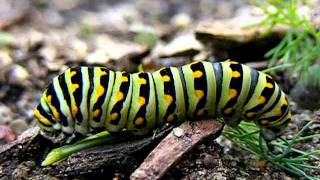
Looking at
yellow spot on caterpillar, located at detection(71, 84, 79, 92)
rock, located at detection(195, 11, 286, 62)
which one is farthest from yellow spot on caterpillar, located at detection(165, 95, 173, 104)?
rock, located at detection(195, 11, 286, 62)

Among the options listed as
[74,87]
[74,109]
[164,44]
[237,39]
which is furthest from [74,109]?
[164,44]

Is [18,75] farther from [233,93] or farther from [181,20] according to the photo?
[233,93]

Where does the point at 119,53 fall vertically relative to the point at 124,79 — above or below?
below

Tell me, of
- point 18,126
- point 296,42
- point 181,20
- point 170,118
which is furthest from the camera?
point 181,20

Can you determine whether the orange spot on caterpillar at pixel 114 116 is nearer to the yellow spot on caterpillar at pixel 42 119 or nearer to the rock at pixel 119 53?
the yellow spot on caterpillar at pixel 42 119

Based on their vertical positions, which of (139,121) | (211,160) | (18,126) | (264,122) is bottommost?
(211,160)

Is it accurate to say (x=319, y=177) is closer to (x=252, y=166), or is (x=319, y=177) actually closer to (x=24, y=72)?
(x=252, y=166)

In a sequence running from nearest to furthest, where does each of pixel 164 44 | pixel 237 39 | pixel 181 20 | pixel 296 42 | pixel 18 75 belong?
pixel 296 42 → pixel 237 39 → pixel 18 75 → pixel 164 44 → pixel 181 20

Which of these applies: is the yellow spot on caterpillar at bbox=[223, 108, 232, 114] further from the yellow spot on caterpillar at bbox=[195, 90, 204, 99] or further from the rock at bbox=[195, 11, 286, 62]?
the rock at bbox=[195, 11, 286, 62]
